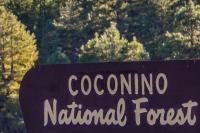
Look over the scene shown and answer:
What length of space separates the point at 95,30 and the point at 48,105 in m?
70.7

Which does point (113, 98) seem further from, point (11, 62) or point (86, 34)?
point (86, 34)

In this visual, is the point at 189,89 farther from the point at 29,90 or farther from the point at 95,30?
the point at 95,30

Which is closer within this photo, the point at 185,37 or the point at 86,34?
the point at 185,37

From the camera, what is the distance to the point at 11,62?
60.2m

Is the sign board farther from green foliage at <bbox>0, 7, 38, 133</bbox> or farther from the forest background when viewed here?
green foliage at <bbox>0, 7, 38, 133</bbox>

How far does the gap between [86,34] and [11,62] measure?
537 inches

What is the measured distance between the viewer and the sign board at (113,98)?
2.29 meters

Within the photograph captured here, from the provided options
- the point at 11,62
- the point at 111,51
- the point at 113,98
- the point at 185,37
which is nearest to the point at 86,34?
the point at 11,62

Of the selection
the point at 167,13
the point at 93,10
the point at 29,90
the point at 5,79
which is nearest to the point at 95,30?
the point at 93,10

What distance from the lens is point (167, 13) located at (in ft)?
235

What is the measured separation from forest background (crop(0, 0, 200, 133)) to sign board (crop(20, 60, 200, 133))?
1923 inches

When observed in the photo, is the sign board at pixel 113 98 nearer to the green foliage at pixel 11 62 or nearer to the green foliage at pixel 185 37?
the green foliage at pixel 185 37

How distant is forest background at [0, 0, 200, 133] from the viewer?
56.9m

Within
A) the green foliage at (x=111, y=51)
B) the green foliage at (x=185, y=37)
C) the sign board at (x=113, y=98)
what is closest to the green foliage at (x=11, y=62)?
the green foliage at (x=111, y=51)
